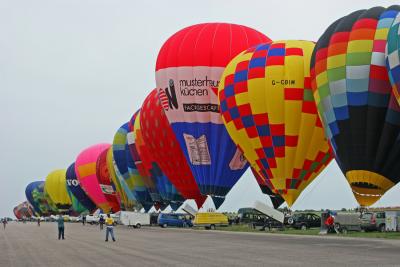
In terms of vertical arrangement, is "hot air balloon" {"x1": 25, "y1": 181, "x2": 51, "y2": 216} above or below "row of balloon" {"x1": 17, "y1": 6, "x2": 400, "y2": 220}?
below

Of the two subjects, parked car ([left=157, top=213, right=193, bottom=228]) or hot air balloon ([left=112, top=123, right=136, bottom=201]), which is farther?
hot air balloon ([left=112, top=123, right=136, bottom=201])

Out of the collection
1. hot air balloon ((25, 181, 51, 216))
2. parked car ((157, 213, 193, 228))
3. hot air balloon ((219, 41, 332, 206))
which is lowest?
parked car ((157, 213, 193, 228))

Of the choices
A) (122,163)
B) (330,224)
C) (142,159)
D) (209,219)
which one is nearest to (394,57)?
(330,224)

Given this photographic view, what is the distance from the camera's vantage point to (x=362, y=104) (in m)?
29.0

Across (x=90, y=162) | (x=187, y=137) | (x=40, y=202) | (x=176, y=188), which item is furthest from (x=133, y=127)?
(x=40, y=202)

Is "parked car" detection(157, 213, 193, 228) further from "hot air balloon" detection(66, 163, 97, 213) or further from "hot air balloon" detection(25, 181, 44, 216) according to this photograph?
"hot air balloon" detection(25, 181, 44, 216)

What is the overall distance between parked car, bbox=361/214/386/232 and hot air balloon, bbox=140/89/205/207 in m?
14.9

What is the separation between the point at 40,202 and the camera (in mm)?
132625

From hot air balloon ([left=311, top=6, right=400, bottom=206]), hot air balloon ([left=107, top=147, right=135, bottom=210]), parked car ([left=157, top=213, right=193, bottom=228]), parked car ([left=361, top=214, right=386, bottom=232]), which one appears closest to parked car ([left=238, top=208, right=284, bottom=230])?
parked car ([left=157, top=213, right=193, bottom=228])

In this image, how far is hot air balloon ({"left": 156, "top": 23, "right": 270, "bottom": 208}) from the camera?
41875mm

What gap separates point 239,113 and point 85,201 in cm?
6140

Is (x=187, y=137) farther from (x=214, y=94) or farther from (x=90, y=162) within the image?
(x=90, y=162)

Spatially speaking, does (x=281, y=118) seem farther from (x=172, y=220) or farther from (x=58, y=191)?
(x=58, y=191)

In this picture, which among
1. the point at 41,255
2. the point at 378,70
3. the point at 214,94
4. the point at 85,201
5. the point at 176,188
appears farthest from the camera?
the point at 85,201
